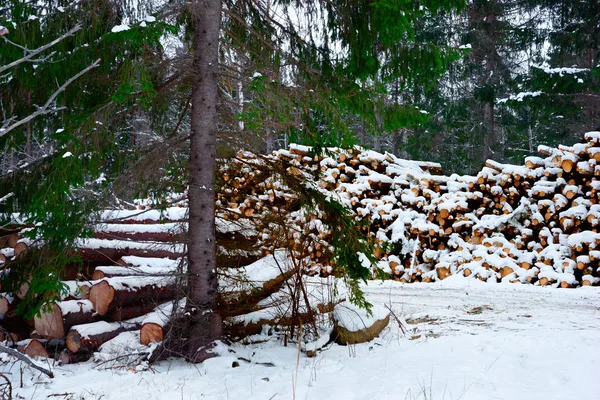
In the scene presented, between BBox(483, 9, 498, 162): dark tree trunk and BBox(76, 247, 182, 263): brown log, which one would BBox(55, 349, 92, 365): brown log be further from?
BBox(483, 9, 498, 162): dark tree trunk

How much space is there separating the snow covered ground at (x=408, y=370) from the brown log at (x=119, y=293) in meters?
0.71

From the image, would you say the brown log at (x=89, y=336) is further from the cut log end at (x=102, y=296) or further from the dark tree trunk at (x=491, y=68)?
the dark tree trunk at (x=491, y=68)

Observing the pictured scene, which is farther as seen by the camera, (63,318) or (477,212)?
(477,212)

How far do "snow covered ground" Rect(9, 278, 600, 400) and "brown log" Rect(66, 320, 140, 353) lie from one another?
269 mm

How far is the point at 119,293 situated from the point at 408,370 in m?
2.93

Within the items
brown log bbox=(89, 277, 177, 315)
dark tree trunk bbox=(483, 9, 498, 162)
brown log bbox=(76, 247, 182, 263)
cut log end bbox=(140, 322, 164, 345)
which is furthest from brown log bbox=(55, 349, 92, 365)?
dark tree trunk bbox=(483, 9, 498, 162)

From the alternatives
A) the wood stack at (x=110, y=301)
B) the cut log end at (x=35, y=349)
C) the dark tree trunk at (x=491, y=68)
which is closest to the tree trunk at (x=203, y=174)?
the wood stack at (x=110, y=301)

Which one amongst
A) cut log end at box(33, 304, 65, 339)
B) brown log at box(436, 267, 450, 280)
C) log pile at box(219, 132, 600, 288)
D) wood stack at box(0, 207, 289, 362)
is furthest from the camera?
brown log at box(436, 267, 450, 280)

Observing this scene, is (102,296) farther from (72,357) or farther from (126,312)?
(72,357)

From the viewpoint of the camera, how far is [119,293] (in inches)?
186

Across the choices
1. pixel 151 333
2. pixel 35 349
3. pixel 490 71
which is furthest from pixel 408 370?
pixel 490 71

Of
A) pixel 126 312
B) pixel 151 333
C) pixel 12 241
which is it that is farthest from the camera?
pixel 12 241

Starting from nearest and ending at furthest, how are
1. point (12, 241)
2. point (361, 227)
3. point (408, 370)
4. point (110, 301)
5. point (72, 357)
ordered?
point (408, 370) < point (72, 357) < point (110, 301) < point (12, 241) < point (361, 227)

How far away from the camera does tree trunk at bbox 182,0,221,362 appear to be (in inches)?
160
